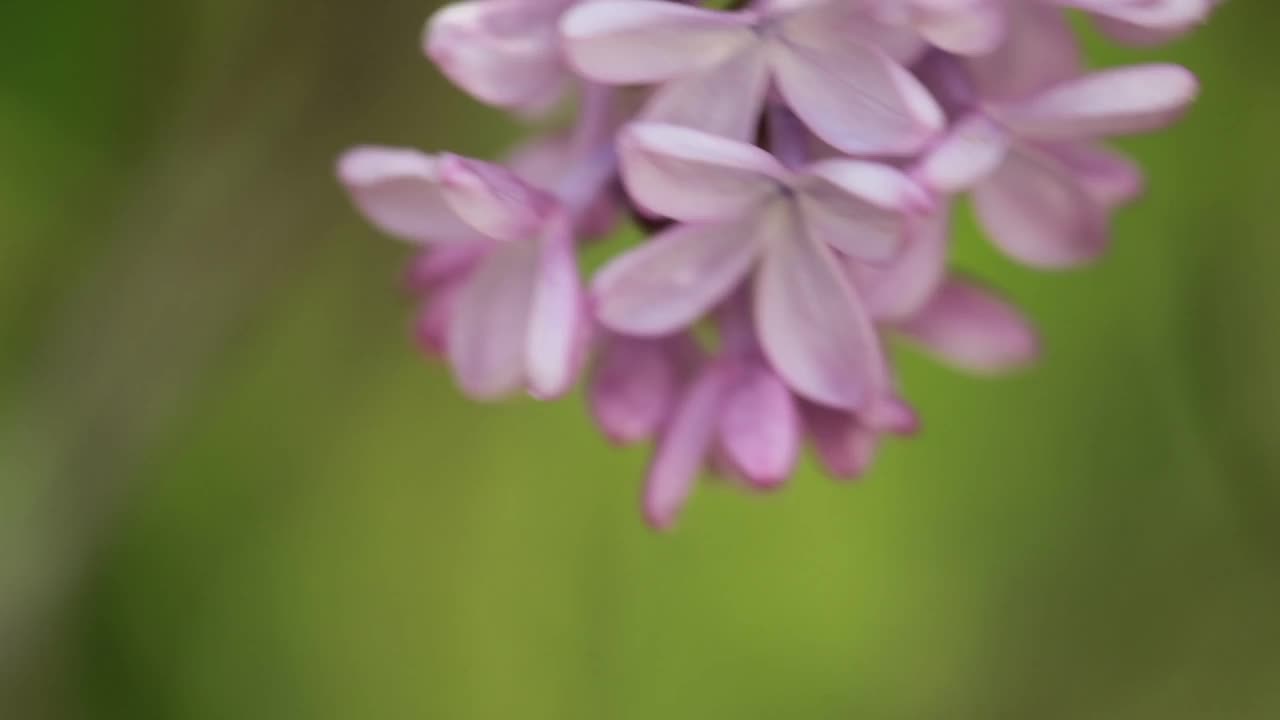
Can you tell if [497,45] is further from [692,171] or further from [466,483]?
[466,483]

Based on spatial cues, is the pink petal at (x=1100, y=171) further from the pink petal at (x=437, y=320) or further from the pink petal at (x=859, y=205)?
the pink petal at (x=437, y=320)

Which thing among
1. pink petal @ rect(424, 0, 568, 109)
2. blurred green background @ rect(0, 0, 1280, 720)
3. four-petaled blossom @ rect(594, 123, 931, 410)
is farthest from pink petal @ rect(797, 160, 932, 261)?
blurred green background @ rect(0, 0, 1280, 720)

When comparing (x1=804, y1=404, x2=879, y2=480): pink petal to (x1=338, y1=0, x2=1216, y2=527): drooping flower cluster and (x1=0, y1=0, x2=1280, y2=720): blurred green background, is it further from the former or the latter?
(x1=0, y1=0, x2=1280, y2=720): blurred green background

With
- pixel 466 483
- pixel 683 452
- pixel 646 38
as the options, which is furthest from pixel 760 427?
pixel 466 483

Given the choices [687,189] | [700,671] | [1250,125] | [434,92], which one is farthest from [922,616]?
[687,189]

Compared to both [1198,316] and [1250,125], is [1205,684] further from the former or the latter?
[1250,125]

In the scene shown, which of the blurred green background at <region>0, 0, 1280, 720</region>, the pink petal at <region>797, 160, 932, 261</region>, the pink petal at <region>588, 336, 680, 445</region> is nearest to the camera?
the pink petal at <region>797, 160, 932, 261</region>
